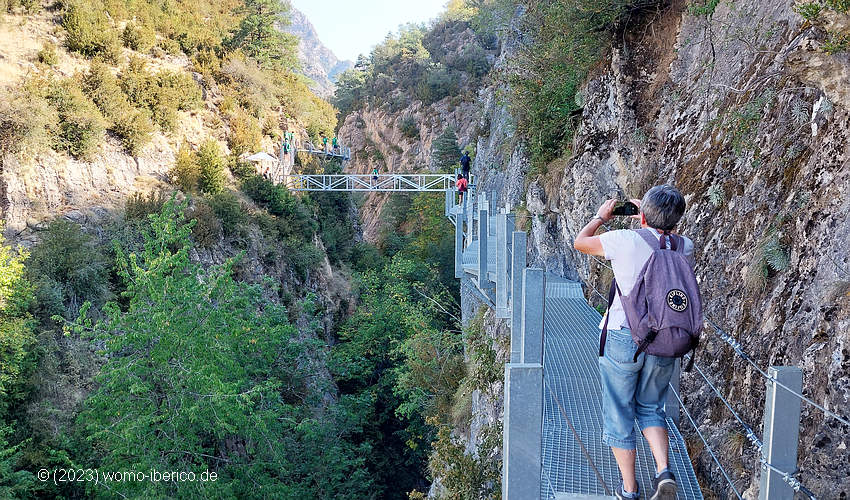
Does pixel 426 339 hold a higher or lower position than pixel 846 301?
lower

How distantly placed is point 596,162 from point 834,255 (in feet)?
15.8

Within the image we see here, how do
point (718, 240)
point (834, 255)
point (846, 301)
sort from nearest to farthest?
point (846, 301) < point (834, 255) < point (718, 240)

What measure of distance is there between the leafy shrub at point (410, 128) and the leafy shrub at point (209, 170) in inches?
1053

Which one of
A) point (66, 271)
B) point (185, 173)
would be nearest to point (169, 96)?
point (185, 173)

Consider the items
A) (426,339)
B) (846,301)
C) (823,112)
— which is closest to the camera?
(846,301)

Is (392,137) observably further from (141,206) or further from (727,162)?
(727,162)

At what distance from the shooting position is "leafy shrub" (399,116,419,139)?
42.7 meters

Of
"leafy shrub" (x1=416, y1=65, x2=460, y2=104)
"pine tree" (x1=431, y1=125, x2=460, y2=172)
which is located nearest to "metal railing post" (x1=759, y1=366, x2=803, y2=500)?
"pine tree" (x1=431, y1=125, x2=460, y2=172)

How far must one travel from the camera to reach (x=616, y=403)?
238 centimetres

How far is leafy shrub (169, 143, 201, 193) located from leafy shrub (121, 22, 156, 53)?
13.4 ft

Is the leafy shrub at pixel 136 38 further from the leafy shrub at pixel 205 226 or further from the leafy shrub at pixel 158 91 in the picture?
the leafy shrub at pixel 205 226

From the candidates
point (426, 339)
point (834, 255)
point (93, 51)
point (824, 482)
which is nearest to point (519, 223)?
Answer: point (426, 339)

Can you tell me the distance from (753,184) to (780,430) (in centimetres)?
265

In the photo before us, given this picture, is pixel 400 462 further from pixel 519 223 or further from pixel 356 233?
pixel 356 233
